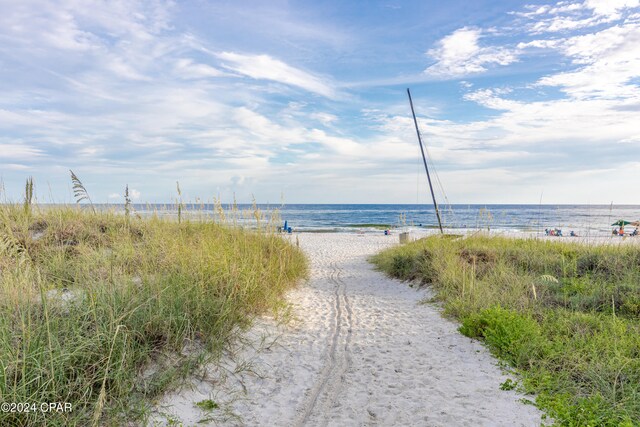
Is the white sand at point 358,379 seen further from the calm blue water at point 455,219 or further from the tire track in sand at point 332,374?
the calm blue water at point 455,219

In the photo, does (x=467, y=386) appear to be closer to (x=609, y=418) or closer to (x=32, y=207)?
(x=609, y=418)

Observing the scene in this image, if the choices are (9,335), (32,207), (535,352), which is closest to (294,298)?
(535,352)

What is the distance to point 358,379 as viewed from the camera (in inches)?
193

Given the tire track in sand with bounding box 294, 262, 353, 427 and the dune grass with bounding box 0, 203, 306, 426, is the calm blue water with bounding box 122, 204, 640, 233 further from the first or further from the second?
the tire track in sand with bounding box 294, 262, 353, 427

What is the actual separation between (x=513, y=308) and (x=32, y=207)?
10.8 metres

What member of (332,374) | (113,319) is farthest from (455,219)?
(113,319)

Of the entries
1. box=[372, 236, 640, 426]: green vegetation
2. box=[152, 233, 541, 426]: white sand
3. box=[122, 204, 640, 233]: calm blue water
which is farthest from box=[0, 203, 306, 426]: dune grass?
box=[372, 236, 640, 426]: green vegetation

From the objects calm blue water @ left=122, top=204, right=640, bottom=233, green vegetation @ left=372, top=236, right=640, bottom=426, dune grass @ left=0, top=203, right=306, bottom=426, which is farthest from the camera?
calm blue water @ left=122, top=204, right=640, bottom=233

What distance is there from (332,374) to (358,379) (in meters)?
0.34

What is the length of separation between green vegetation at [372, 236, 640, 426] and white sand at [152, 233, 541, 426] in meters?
0.37

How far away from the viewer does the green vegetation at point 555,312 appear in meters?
4.18

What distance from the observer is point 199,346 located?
4.78 metres

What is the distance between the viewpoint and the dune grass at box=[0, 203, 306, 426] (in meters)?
3.39

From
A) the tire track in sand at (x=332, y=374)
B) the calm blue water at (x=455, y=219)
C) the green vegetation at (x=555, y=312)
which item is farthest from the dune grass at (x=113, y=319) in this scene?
the green vegetation at (x=555, y=312)
